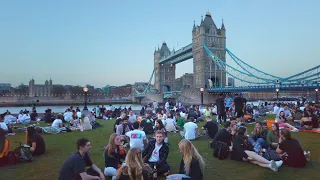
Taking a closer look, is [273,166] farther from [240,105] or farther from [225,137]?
[240,105]

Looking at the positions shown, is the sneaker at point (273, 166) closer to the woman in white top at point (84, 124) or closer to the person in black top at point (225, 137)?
the person in black top at point (225, 137)

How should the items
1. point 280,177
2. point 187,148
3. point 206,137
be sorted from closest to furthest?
1. point 187,148
2. point 280,177
3. point 206,137

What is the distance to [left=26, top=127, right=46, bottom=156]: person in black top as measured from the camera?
8.05m

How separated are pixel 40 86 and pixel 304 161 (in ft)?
526

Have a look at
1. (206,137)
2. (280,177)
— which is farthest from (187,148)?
(206,137)

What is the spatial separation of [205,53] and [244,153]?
71.7 m

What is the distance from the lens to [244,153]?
23.4ft

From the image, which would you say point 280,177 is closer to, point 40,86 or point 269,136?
point 269,136

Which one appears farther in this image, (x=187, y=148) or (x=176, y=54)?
(x=176, y=54)

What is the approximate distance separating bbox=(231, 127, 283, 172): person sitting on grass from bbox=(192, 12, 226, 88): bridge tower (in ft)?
221

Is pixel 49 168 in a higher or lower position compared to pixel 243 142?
lower

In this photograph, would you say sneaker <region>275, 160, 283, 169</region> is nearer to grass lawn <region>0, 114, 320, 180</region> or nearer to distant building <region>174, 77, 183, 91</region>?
grass lawn <region>0, 114, 320, 180</region>

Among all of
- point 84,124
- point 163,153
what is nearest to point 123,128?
point 84,124

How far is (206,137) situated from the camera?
11484 mm
